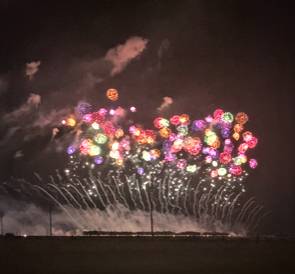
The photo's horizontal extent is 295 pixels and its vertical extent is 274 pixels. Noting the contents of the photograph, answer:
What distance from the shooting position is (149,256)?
717 inches

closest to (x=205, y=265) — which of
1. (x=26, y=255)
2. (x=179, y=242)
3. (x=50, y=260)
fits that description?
(x=50, y=260)

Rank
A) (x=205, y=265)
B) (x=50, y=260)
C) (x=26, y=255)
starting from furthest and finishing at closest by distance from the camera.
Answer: (x=26, y=255) < (x=50, y=260) < (x=205, y=265)

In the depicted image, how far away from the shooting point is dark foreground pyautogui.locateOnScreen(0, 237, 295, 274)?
15.2 m

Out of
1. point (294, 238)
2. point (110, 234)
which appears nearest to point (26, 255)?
point (110, 234)

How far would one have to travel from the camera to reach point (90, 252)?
1952cm

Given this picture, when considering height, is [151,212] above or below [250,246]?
above

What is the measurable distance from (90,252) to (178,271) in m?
5.38

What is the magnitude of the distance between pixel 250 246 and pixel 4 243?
30.3 ft

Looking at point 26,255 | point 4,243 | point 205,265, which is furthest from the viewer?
point 4,243

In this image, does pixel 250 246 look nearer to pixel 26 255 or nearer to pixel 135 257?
pixel 135 257

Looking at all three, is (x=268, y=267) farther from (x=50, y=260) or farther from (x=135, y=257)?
(x=50, y=260)

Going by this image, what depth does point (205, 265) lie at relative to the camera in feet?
52.3

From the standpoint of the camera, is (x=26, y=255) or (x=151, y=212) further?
(x=151, y=212)

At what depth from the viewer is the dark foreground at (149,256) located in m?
15.2
